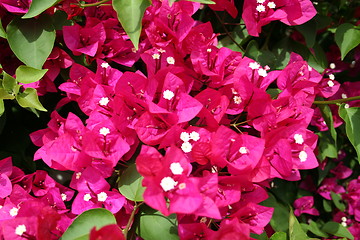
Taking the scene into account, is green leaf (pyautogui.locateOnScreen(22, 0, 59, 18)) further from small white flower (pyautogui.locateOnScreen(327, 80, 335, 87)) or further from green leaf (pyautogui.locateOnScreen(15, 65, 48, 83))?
small white flower (pyautogui.locateOnScreen(327, 80, 335, 87))

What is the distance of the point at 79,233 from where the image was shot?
798 millimetres

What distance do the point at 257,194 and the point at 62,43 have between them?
0.68 meters

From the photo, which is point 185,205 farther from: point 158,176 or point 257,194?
point 257,194

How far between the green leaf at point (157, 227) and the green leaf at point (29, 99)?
366 millimetres

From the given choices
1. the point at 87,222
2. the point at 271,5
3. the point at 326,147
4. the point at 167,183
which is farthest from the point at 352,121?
the point at 87,222

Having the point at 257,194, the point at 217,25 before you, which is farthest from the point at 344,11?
the point at 257,194

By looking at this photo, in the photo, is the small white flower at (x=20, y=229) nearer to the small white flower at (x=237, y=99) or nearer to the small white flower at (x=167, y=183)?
the small white flower at (x=167, y=183)

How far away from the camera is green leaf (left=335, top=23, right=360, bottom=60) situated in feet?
3.69

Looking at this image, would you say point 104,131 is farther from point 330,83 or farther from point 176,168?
point 330,83

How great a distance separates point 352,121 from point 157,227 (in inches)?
24.4

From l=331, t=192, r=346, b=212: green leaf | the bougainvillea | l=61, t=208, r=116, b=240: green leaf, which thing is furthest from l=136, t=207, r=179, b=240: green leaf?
l=331, t=192, r=346, b=212: green leaf

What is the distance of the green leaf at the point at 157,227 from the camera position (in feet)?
2.85

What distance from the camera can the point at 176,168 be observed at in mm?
750

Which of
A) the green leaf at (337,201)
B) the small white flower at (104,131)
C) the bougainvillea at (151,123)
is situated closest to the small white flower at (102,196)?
the bougainvillea at (151,123)
